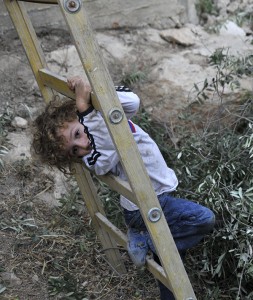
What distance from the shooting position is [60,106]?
113 inches

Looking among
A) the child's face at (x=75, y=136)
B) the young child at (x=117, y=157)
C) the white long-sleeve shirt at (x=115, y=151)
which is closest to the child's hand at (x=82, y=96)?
the white long-sleeve shirt at (x=115, y=151)

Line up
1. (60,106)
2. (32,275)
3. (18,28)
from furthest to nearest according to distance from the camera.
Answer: (32,275)
(18,28)
(60,106)

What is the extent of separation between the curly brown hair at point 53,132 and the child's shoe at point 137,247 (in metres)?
0.48

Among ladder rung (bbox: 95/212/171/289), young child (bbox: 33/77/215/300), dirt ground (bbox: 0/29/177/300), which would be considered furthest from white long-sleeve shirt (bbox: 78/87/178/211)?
dirt ground (bbox: 0/29/177/300)

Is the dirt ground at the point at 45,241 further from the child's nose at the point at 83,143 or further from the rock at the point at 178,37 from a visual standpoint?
the rock at the point at 178,37

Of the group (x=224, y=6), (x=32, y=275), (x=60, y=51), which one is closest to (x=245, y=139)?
(x=32, y=275)

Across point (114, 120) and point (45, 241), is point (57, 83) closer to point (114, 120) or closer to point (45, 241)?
point (114, 120)

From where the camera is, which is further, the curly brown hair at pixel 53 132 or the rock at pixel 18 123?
the rock at pixel 18 123

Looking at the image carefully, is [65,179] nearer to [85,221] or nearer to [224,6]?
[85,221]

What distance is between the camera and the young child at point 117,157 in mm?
2693

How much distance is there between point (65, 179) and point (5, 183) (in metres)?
0.39

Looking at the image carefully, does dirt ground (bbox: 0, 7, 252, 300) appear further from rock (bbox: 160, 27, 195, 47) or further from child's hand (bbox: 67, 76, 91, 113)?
rock (bbox: 160, 27, 195, 47)

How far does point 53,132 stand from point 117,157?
12.6 inches

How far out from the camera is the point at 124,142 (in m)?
2.33
